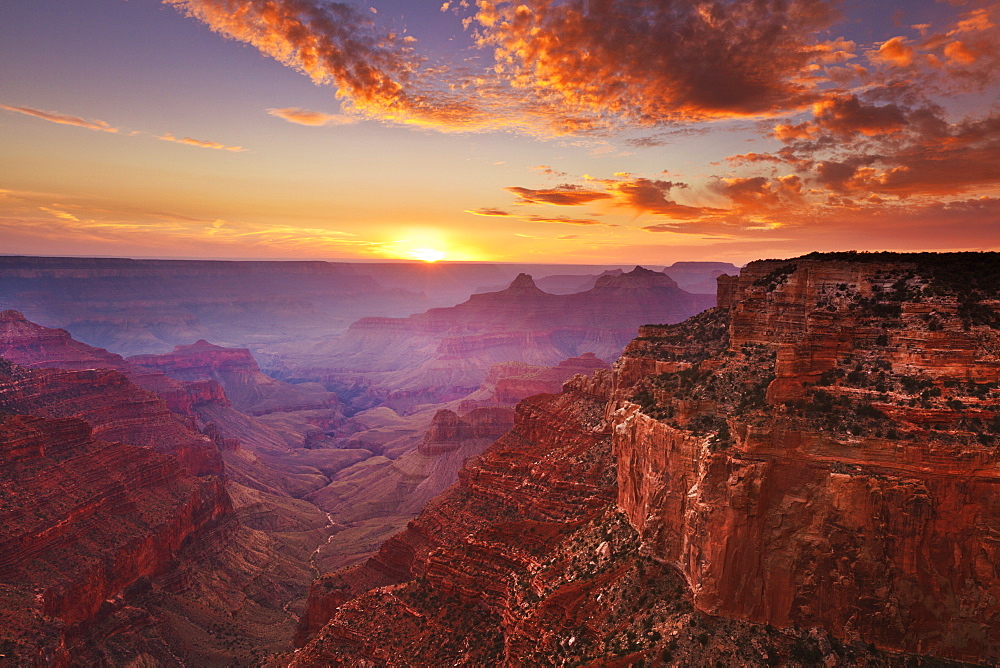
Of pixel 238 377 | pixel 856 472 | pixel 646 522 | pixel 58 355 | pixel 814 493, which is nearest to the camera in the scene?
pixel 856 472

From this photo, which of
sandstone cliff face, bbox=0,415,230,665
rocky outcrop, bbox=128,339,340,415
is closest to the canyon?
sandstone cliff face, bbox=0,415,230,665

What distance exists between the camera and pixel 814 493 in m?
18.8

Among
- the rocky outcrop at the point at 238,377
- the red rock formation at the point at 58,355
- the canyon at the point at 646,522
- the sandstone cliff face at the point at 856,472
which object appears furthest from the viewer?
the rocky outcrop at the point at 238,377

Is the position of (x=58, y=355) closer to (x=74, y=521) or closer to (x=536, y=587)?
(x=74, y=521)

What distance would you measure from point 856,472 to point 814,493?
1381mm

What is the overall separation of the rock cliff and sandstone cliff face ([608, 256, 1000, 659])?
0.05 m

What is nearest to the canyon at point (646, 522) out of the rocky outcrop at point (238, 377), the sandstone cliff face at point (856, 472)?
the sandstone cliff face at point (856, 472)

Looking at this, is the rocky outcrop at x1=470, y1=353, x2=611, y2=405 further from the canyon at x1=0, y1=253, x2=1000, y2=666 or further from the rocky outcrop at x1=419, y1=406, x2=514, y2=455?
the canyon at x1=0, y1=253, x2=1000, y2=666

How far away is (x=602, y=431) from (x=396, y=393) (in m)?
147

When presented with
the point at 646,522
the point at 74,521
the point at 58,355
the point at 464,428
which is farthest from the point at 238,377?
the point at 646,522

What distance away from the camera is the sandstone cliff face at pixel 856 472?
1745 centimetres

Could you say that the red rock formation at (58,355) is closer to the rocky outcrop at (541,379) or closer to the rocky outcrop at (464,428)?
the rocky outcrop at (464,428)

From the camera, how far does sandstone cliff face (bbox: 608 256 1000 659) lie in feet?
57.3

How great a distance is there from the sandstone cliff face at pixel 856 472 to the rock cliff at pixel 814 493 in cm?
5
